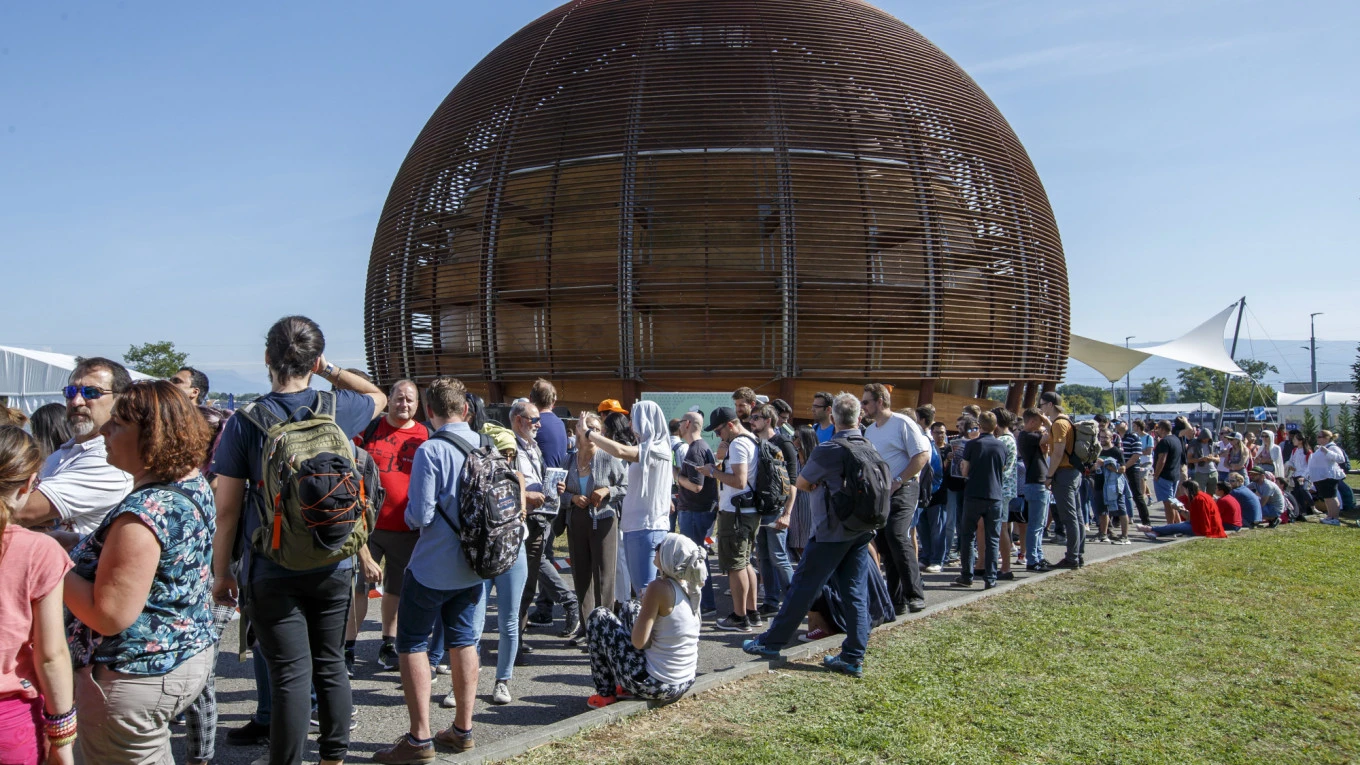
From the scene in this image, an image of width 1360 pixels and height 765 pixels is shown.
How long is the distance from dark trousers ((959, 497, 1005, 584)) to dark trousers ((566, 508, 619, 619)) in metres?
3.53

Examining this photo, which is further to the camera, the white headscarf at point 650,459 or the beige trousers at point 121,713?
the white headscarf at point 650,459

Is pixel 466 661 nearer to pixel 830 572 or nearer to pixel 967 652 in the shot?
pixel 830 572

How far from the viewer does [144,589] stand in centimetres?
279

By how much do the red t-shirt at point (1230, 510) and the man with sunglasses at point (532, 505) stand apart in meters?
10.9

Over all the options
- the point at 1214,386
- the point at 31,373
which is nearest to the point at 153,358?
the point at 31,373

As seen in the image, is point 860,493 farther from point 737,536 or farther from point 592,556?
point 592,556

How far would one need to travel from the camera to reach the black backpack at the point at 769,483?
6789mm

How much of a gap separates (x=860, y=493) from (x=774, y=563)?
84.5 inches

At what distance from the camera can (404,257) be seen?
1842cm

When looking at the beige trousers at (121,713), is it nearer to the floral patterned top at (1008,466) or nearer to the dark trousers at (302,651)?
the dark trousers at (302,651)

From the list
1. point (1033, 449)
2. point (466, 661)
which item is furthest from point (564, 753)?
point (1033, 449)

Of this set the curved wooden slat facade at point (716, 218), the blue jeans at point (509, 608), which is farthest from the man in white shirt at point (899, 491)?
the curved wooden slat facade at point (716, 218)

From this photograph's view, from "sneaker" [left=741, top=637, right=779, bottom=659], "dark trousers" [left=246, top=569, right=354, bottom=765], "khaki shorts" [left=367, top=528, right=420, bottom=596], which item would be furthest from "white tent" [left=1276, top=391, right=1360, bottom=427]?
"dark trousers" [left=246, top=569, right=354, bottom=765]

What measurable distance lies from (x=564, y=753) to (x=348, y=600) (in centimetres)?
127
